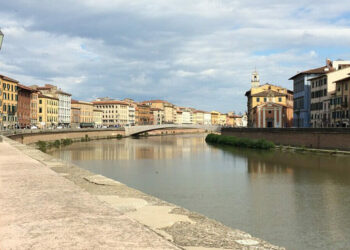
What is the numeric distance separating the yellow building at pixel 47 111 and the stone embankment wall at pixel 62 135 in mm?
14763

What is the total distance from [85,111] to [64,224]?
420 feet

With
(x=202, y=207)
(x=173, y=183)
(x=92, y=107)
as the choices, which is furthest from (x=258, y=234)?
(x=92, y=107)

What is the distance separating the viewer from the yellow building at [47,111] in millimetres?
94000

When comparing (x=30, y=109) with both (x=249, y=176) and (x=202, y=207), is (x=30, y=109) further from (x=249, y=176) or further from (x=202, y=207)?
(x=202, y=207)

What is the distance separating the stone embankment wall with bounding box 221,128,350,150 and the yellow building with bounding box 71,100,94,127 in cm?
7917

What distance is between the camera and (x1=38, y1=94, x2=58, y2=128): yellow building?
308 ft

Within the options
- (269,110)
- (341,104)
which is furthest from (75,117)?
(341,104)

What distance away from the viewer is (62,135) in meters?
66.8

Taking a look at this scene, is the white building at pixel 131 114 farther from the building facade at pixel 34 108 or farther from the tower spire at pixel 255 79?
the building facade at pixel 34 108

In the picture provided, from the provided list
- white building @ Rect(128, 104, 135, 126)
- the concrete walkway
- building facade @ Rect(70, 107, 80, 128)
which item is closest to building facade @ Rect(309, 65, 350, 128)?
the concrete walkway

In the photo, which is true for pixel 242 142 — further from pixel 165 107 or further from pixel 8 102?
pixel 165 107

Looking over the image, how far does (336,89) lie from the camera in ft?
173

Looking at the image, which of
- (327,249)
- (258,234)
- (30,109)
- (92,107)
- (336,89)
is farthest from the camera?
(92,107)

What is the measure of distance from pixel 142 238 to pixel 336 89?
52.8 metres
